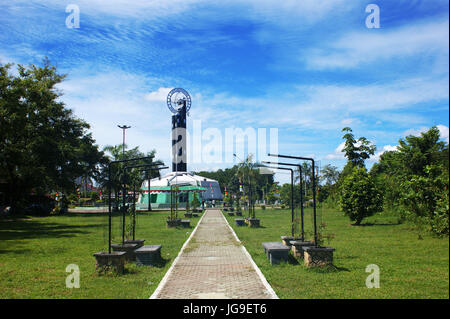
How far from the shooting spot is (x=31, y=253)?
1253cm

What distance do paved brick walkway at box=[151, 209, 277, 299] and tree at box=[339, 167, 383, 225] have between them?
37.5ft

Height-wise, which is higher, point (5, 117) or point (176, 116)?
point (176, 116)

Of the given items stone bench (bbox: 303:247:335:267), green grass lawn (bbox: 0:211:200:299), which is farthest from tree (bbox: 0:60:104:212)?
stone bench (bbox: 303:247:335:267)

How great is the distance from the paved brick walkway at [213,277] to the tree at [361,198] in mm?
11423

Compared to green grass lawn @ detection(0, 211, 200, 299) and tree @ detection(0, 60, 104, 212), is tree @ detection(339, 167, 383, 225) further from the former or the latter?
tree @ detection(0, 60, 104, 212)

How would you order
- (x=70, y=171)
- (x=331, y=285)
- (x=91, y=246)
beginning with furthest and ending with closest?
(x=70, y=171) → (x=91, y=246) → (x=331, y=285)

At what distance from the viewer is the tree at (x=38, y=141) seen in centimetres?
2767

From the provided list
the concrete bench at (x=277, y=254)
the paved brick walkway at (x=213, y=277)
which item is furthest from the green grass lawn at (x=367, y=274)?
the paved brick walkway at (x=213, y=277)

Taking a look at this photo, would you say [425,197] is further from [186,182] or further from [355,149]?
[186,182]
